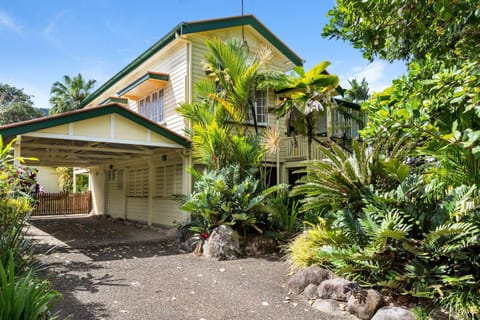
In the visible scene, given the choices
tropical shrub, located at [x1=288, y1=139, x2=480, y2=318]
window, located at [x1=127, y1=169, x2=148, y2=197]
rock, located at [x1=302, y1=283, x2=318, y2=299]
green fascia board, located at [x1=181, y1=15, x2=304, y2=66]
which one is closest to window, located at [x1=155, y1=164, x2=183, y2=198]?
window, located at [x1=127, y1=169, x2=148, y2=197]

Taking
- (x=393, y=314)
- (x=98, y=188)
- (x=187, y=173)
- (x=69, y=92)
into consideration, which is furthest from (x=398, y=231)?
(x=69, y=92)

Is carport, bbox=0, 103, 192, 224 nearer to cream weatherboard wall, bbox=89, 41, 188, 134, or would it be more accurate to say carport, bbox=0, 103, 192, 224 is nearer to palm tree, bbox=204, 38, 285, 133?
cream weatherboard wall, bbox=89, 41, 188, 134

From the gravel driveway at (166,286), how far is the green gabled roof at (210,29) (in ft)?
22.4

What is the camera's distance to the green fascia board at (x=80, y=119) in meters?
7.80

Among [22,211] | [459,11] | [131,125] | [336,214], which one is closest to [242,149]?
[131,125]

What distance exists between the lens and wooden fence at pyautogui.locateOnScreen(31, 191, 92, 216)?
63.5 feet

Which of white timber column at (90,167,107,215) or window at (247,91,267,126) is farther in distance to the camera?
white timber column at (90,167,107,215)

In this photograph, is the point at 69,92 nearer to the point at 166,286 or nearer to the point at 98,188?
the point at 98,188

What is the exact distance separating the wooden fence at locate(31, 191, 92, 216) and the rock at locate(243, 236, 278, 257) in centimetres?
1464

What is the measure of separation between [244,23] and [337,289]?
10.1m

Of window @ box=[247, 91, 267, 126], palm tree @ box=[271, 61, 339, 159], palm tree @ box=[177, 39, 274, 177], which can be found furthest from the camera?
window @ box=[247, 91, 267, 126]

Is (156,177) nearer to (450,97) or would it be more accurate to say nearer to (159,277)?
(159,277)

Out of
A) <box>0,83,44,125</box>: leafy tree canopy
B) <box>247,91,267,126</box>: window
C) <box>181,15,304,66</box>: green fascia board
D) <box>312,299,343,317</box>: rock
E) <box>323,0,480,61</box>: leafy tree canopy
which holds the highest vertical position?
<box>0,83,44,125</box>: leafy tree canopy

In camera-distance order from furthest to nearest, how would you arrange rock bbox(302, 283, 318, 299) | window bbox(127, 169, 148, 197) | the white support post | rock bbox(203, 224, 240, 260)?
1. the white support post
2. window bbox(127, 169, 148, 197)
3. rock bbox(203, 224, 240, 260)
4. rock bbox(302, 283, 318, 299)
